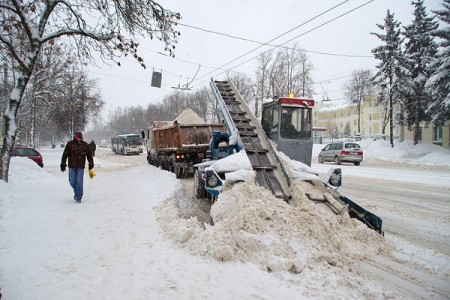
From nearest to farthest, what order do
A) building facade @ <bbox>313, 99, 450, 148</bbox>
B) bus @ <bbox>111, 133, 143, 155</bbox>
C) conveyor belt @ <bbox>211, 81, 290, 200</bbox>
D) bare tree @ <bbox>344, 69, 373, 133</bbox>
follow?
conveyor belt @ <bbox>211, 81, 290, 200</bbox> < building facade @ <bbox>313, 99, 450, 148</bbox> < bus @ <bbox>111, 133, 143, 155</bbox> < bare tree @ <bbox>344, 69, 373, 133</bbox>

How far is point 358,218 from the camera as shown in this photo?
5238mm

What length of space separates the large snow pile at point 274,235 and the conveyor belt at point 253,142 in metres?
0.77

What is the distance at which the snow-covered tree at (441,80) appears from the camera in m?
24.8

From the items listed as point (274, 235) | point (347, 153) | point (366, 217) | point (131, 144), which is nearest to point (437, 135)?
point (347, 153)

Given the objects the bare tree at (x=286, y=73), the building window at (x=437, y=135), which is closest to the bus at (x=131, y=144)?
the bare tree at (x=286, y=73)

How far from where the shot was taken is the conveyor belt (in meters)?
5.99

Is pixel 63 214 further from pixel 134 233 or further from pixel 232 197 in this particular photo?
pixel 232 197

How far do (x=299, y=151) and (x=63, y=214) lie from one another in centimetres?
582

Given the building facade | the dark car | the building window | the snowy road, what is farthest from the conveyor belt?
the building window

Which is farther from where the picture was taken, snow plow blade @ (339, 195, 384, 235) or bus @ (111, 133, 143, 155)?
bus @ (111, 133, 143, 155)

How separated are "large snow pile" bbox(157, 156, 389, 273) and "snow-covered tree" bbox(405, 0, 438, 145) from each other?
32262 millimetres

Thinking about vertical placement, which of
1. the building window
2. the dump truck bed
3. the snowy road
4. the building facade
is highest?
the building facade

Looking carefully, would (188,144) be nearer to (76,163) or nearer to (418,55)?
(76,163)

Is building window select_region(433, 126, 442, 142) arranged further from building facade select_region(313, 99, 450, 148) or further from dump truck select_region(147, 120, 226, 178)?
dump truck select_region(147, 120, 226, 178)
